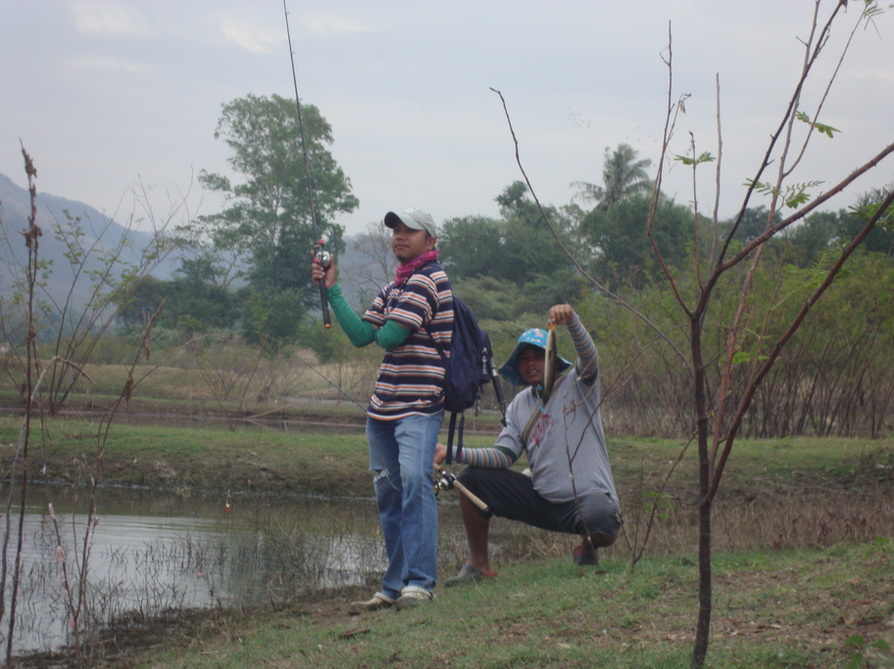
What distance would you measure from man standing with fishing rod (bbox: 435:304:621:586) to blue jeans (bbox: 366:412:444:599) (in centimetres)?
34

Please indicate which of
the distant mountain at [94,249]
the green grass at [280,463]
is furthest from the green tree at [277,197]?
the green grass at [280,463]

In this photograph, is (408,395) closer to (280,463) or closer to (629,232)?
(280,463)

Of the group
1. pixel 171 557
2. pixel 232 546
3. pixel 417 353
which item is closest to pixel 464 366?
pixel 417 353

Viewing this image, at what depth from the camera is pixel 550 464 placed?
18.6ft

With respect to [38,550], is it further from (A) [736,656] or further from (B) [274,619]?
(A) [736,656]

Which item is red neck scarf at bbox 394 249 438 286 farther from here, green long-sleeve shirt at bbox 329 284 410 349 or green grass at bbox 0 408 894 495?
green grass at bbox 0 408 894 495

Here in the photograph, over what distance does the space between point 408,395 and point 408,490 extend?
1.57 ft

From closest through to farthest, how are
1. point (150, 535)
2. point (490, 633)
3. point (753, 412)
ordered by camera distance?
point (490, 633) < point (150, 535) < point (753, 412)

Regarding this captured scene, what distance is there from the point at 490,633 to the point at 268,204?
40818 millimetres

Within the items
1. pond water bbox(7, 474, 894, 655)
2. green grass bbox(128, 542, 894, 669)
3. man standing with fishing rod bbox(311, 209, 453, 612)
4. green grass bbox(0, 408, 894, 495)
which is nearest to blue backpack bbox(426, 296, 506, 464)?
man standing with fishing rod bbox(311, 209, 453, 612)

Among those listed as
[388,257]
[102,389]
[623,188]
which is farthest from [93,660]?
[388,257]

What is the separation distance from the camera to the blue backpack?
5.03 metres

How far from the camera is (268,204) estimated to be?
142 feet

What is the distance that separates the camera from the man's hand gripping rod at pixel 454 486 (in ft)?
17.9
